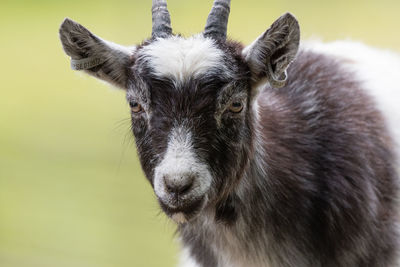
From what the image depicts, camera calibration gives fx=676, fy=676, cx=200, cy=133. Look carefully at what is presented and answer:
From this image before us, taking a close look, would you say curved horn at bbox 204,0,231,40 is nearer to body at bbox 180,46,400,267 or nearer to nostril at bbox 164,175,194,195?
body at bbox 180,46,400,267

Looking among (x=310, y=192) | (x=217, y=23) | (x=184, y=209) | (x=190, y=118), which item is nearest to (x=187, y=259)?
(x=310, y=192)

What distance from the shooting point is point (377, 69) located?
4.10m

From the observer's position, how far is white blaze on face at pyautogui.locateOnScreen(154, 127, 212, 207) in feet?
8.34

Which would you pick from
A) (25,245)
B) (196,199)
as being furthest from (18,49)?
(196,199)

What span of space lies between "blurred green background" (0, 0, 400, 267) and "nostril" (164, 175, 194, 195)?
2868 millimetres

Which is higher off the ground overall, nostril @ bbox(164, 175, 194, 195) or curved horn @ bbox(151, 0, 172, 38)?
curved horn @ bbox(151, 0, 172, 38)

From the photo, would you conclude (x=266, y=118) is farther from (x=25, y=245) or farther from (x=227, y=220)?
(x=25, y=245)

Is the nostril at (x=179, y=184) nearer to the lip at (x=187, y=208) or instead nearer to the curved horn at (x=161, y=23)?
the lip at (x=187, y=208)

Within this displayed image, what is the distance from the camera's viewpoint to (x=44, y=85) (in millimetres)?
8773

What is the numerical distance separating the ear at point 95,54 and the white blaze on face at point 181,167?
543mm

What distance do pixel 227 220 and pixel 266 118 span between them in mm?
539

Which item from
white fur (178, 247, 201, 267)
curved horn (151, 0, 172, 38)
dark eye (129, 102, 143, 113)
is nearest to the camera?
dark eye (129, 102, 143, 113)

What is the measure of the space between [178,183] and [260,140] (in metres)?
0.76

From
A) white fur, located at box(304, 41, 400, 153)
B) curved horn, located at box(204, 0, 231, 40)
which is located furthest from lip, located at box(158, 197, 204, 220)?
white fur, located at box(304, 41, 400, 153)
